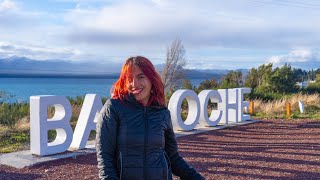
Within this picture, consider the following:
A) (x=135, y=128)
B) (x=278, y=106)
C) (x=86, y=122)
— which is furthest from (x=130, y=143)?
(x=278, y=106)

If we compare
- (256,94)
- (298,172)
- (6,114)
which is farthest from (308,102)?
(298,172)

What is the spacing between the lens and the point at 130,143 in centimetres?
271

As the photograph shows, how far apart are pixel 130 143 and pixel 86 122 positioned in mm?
7605

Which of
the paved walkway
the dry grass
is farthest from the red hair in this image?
the dry grass

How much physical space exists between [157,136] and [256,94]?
2331 centimetres

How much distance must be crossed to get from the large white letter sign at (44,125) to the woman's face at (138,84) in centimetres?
662

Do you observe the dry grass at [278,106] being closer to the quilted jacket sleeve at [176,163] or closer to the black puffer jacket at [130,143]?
the quilted jacket sleeve at [176,163]

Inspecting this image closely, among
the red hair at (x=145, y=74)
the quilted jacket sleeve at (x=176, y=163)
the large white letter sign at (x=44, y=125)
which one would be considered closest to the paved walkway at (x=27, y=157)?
the large white letter sign at (x=44, y=125)

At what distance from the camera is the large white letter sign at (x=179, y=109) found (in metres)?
12.9

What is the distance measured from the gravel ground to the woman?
4.74 meters

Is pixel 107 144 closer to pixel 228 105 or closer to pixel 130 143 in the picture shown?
pixel 130 143

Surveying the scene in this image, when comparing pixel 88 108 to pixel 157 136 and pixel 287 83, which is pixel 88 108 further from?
pixel 287 83

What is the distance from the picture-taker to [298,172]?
7.83 m

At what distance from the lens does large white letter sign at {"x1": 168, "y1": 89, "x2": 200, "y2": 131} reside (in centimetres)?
1285
